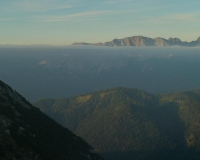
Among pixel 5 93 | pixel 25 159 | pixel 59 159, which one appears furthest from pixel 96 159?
pixel 25 159

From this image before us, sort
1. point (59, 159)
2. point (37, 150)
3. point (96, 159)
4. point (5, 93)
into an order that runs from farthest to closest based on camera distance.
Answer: point (96, 159), point (5, 93), point (59, 159), point (37, 150)

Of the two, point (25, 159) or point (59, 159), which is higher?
point (25, 159)

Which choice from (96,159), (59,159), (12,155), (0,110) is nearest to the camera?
(12,155)

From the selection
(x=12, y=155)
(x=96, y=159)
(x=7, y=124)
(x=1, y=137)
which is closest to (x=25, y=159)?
(x=12, y=155)

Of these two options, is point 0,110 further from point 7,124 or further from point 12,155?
point 12,155

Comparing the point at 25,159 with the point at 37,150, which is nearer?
the point at 25,159

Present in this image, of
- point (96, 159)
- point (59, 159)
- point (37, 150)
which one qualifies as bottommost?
point (96, 159)

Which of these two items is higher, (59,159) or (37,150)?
(37,150)

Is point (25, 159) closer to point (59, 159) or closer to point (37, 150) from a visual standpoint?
point (37, 150)

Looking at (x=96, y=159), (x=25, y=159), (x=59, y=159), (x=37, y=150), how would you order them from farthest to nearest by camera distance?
(x=96, y=159) → (x=59, y=159) → (x=37, y=150) → (x=25, y=159)
